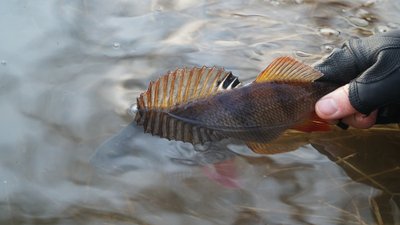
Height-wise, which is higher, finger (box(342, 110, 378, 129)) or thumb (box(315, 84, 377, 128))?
thumb (box(315, 84, 377, 128))

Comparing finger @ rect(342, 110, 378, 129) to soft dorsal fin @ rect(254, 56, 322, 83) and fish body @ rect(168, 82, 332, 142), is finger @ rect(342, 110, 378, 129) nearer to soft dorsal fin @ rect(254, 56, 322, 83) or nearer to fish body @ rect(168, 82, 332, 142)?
fish body @ rect(168, 82, 332, 142)

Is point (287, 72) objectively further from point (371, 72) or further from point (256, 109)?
point (371, 72)

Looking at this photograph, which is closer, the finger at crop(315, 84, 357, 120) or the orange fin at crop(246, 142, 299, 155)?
the finger at crop(315, 84, 357, 120)

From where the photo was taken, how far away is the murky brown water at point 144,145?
2746mm

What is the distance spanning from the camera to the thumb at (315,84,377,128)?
274 cm

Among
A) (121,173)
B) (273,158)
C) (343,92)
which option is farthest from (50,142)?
(343,92)

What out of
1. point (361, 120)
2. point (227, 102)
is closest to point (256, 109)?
point (227, 102)

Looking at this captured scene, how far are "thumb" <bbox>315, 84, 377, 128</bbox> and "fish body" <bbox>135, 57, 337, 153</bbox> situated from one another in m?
0.07

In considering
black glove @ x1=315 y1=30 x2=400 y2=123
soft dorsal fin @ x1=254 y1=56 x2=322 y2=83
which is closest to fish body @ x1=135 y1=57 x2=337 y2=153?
soft dorsal fin @ x1=254 y1=56 x2=322 y2=83

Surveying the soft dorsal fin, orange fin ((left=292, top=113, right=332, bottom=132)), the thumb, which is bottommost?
orange fin ((left=292, top=113, right=332, bottom=132))

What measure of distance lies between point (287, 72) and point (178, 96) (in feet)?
1.73

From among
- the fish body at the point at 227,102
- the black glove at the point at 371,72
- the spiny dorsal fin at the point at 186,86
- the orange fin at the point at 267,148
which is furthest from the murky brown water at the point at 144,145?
the black glove at the point at 371,72

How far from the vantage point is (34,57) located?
3654 millimetres

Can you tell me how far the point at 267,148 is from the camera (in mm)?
3008
